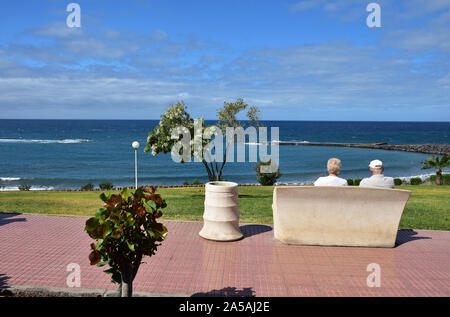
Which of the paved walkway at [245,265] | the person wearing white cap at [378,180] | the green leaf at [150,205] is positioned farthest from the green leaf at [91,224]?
the person wearing white cap at [378,180]

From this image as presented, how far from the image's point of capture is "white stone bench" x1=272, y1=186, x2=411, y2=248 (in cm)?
648

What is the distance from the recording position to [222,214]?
23.2 ft

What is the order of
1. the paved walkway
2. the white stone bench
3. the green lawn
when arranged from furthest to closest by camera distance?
the green lawn, the white stone bench, the paved walkway

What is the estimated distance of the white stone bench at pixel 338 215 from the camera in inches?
255

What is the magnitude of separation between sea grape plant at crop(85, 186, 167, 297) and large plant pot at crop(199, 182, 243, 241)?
356cm

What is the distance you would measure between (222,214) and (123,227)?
155 inches

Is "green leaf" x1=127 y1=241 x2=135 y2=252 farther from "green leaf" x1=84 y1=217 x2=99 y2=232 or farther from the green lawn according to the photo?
the green lawn

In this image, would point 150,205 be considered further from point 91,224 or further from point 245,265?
point 245,265

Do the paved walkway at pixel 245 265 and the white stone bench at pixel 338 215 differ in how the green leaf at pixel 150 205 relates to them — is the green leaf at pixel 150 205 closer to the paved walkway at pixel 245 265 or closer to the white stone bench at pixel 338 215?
the paved walkway at pixel 245 265

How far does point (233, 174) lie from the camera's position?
125 feet

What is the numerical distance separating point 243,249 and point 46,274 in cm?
337

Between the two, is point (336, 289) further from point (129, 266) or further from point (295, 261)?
point (129, 266)

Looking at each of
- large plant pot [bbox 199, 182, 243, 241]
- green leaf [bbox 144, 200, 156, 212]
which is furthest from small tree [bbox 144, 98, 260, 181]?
green leaf [bbox 144, 200, 156, 212]

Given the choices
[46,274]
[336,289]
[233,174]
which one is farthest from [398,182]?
[46,274]
